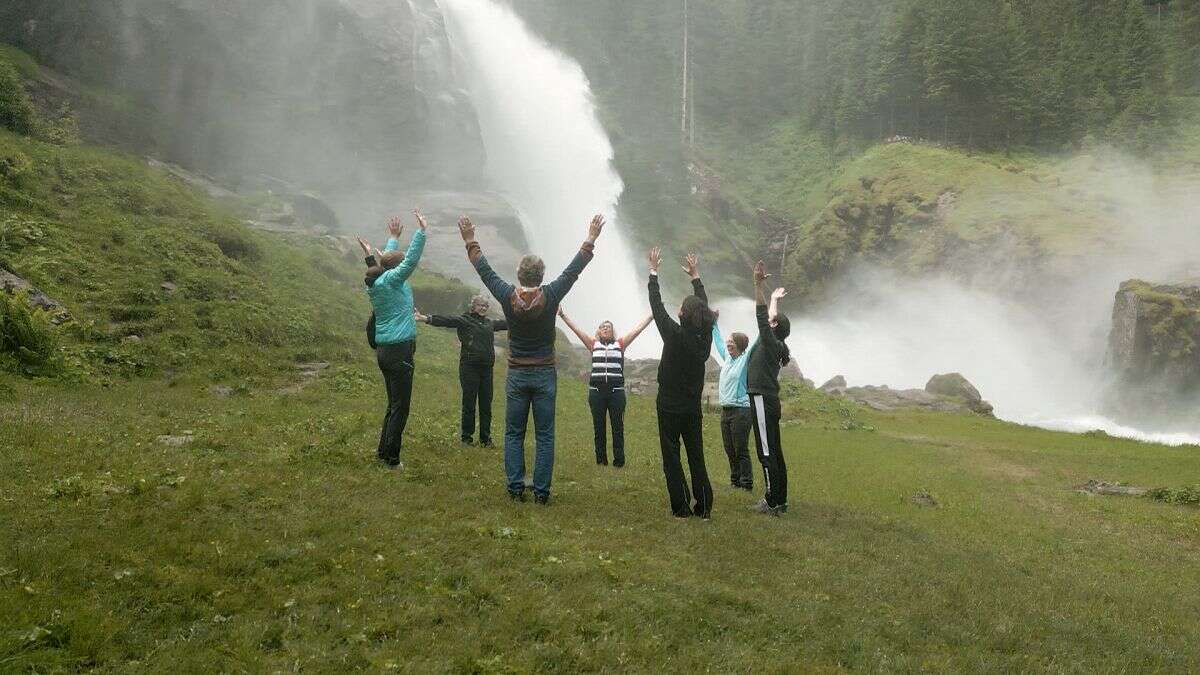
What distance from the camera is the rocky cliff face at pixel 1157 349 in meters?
36.2

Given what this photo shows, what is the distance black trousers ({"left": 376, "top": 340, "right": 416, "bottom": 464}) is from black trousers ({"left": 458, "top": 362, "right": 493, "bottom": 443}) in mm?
2790

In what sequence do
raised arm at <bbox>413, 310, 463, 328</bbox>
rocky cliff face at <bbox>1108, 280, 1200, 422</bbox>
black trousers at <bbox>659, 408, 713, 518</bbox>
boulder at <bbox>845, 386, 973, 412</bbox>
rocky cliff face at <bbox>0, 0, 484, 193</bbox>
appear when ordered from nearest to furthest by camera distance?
black trousers at <bbox>659, 408, 713, 518</bbox>
raised arm at <bbox>413, 310, 463, 328</bbox>
boulder at <bbox>845, 386, 973, 412</bbox>
rocky cliff face at <bbox>0, 0, 484, 193</bbox>
rocky cliff face at <bbox>1108, 280, 1200, 422</bbox>

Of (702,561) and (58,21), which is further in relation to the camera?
(58,21)

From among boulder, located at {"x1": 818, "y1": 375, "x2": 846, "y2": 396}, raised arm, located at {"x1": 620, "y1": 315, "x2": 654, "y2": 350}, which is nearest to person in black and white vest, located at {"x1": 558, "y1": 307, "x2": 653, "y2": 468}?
raised arm, located at {"x1": 620, "y1": 315, "x2": 654, "y2": 350}

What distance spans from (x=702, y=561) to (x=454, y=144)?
4834 centimetres

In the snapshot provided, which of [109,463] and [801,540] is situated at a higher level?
[109,463]

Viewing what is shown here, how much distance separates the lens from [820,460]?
57.2 ft

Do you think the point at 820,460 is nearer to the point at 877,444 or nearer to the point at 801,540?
the point at 877,444

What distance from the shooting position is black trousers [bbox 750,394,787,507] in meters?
9.72

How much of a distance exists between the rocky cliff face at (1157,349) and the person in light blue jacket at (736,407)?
35258 mm

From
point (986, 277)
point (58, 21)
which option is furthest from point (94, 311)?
point (986, 277)

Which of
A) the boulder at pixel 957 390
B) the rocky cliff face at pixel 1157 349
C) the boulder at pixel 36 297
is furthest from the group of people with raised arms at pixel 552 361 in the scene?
the rocky cliff face at pixel 1157 349

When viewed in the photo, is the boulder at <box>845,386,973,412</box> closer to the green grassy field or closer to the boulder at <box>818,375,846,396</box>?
the boulder at <box>818,375,846,396</box>

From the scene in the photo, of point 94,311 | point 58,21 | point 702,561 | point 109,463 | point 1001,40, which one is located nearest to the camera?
point 702,561
